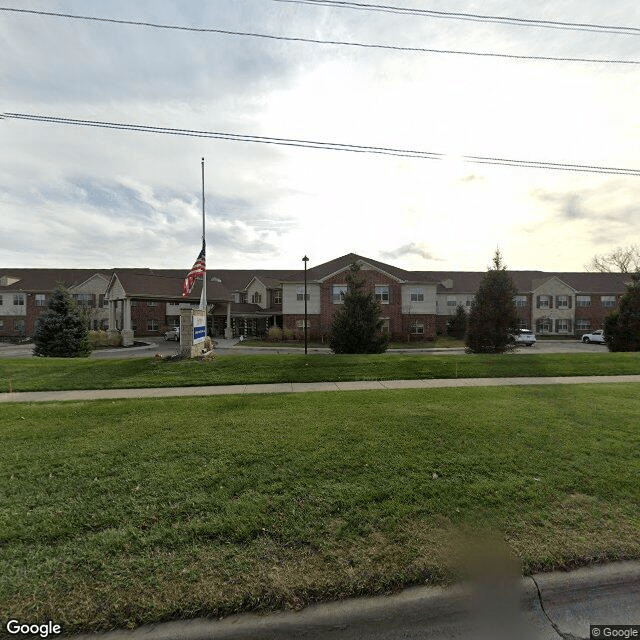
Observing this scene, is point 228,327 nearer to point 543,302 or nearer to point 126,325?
point 126,325

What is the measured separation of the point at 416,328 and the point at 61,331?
28.9 metres

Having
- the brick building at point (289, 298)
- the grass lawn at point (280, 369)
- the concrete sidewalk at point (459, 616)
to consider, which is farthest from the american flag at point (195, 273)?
the brick building at point (289, 298)

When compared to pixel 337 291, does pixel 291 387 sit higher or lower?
lower

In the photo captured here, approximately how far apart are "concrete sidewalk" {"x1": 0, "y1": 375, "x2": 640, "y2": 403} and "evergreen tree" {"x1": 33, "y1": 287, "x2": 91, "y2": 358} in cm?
1196

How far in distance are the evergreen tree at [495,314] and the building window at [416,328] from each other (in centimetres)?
1541

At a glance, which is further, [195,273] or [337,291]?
[337,291]

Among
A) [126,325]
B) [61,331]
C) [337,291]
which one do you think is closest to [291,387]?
[61,331]

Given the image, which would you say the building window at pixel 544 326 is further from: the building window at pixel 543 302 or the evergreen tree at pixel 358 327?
the evergreen tree at pixel 358 327

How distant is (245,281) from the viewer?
50.0 m

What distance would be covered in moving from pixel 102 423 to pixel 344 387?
212 inches

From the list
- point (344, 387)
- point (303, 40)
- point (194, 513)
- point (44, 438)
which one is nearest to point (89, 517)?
point (194, 513)

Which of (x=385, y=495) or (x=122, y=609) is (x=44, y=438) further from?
(x=385, y=495)

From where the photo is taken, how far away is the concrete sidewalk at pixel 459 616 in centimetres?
229

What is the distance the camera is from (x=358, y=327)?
17688 millimetres
